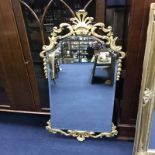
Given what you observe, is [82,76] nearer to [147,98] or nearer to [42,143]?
[147,98]

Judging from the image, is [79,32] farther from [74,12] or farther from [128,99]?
[128,99]

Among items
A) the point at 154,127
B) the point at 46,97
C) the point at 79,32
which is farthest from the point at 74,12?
the point at 154,127

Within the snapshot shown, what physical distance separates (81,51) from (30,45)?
0.29 m

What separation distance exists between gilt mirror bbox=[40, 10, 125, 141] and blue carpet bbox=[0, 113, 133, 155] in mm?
71

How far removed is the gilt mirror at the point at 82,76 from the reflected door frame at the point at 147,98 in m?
0.19

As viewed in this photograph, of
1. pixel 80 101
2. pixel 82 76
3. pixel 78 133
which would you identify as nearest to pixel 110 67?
pixel 82 76

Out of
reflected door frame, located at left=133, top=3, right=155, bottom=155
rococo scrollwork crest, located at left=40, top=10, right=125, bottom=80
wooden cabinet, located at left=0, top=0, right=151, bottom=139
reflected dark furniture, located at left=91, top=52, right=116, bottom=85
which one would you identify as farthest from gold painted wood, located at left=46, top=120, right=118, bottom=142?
rococo scrollwork crest, located at left=40, top=10, right=125, bottom=80

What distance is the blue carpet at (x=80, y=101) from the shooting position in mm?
1358

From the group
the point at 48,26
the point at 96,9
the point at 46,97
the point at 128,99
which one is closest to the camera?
the point at 96,9

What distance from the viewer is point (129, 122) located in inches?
58.5

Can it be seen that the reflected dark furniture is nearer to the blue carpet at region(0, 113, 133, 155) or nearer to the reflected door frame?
the reflected door frame

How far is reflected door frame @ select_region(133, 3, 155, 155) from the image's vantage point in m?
1.04

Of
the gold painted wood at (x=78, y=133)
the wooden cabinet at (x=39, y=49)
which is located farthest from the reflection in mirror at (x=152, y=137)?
the gold painted wood at (x=78, y=133)

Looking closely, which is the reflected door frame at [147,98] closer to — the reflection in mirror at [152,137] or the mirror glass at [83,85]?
the reflection in mirror at [152,137]
